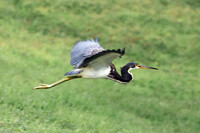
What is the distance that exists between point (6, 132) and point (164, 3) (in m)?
10.2

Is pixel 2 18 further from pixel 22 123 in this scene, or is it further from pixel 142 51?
pixel 22 123

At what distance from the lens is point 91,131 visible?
5.23 m

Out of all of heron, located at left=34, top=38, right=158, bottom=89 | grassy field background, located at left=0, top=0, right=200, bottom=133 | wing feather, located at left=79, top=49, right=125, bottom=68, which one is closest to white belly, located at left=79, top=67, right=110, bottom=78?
heron, located at left=34, top=38, right=158, bottom=89

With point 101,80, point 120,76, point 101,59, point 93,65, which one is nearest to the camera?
point 101,59

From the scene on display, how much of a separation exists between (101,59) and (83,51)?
632mm

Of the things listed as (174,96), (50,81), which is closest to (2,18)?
(50,81)

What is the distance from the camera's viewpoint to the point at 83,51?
5.66 m

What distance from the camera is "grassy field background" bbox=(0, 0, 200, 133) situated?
5633 millimetres

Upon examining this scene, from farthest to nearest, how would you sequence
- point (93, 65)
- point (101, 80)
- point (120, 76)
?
point (101, 80)
point (120, 76)
point (93, 65)

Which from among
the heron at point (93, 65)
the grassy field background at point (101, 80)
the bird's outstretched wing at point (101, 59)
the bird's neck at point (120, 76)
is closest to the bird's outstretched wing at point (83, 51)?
the heron at point (93, 65)

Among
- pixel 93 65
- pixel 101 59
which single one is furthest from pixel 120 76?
pixel 101 59

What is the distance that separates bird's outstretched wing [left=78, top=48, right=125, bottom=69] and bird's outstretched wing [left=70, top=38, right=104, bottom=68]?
14cm

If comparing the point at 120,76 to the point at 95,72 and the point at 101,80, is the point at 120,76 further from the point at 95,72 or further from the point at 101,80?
the point at 101,80

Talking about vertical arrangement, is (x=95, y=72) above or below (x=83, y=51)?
below
